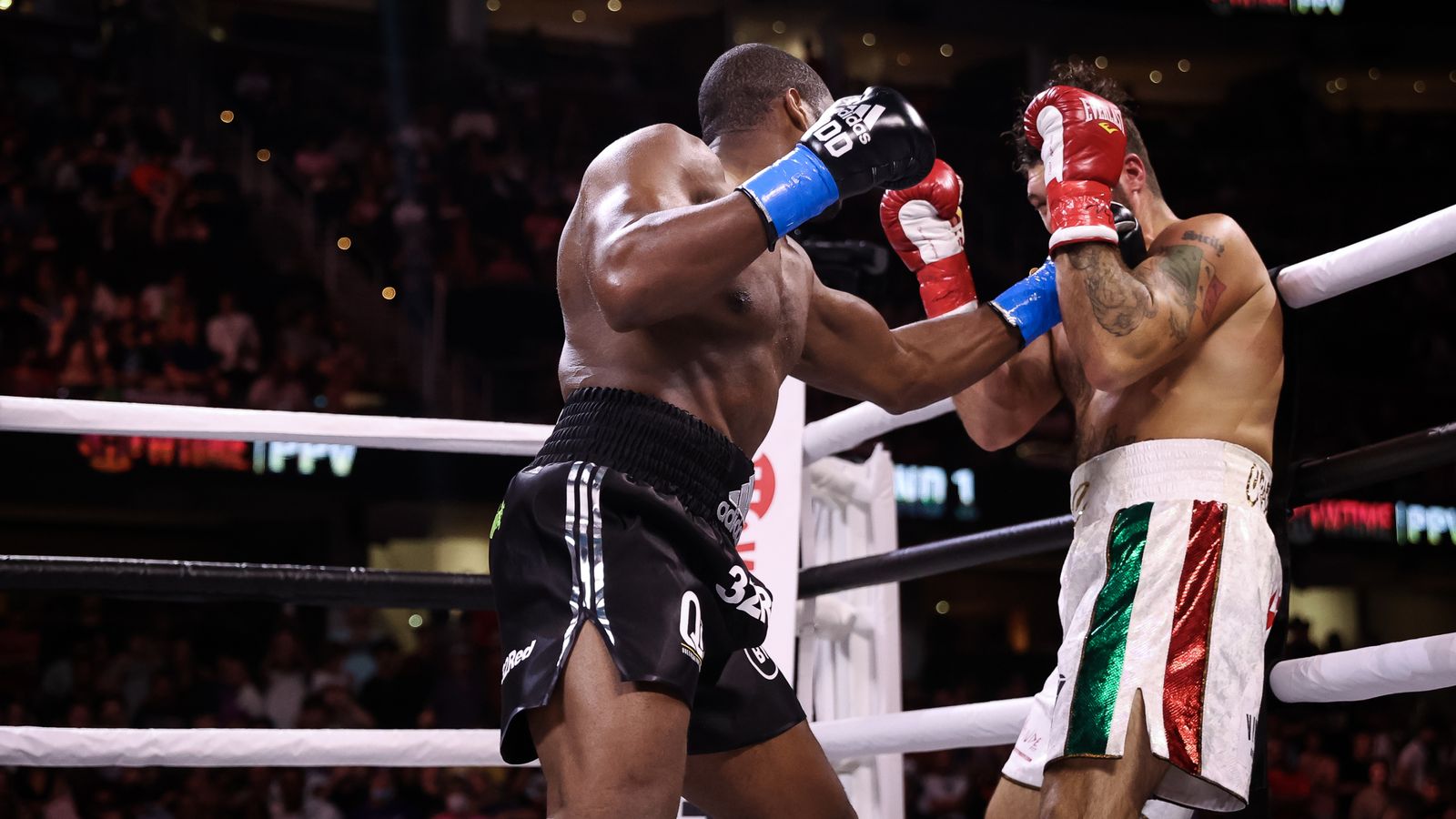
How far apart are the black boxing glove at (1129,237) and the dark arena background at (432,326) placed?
2.62 meters

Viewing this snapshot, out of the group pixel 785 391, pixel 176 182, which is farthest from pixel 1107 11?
pixel 785 391

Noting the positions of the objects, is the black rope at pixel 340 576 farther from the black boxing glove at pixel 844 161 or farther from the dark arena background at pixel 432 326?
the dark arena background at pixel 432 326

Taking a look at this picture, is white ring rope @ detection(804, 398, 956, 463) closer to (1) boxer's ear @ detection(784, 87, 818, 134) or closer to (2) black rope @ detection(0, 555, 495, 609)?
(1) boxer's ear @ detection(784, 87, 818, 134)

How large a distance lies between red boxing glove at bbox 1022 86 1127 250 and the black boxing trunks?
0.56 m

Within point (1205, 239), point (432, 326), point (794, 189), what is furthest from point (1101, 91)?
point (432, 326)

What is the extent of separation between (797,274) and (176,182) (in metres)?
7.47

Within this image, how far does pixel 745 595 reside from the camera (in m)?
1.85

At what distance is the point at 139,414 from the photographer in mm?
2328

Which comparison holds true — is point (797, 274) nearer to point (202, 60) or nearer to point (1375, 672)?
point (1375, 672)

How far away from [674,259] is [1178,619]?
0.77 m

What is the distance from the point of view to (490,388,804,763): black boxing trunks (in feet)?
5.52

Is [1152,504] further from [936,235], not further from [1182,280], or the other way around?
[936,235]

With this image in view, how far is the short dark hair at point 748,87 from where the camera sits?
2201 millimetres

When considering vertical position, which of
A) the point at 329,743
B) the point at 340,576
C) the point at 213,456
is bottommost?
the point at 329,743
